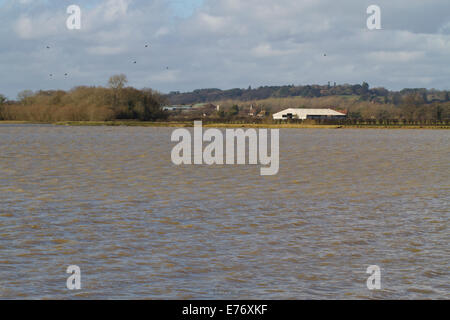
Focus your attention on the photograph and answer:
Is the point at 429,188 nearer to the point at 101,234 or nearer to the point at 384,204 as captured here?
the point at 384,204

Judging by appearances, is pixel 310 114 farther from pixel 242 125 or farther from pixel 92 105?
pixel 92 105

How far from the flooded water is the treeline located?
127 m

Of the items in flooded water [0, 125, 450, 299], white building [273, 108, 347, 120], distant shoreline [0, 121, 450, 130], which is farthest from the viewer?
white building [273, 108, 347, 120]

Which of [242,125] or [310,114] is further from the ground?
[310,114]

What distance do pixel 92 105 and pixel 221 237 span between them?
142m

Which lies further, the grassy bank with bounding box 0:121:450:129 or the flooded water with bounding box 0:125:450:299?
the grassy bank with bounding box 0:121:450:129

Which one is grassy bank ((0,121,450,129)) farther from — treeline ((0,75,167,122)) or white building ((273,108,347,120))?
white building ((273,108,347,120))

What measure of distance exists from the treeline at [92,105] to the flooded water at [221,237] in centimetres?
12705

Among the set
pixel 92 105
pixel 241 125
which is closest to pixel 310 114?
pixel 241 125

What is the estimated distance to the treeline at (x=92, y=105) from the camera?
14875cm

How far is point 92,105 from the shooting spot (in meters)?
151

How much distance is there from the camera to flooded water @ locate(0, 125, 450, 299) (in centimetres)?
942

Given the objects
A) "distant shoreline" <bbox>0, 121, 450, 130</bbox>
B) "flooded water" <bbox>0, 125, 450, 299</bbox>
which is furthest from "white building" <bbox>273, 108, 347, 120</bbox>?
"flooded water" <bbox>0, 125, 450, 299</bbox>
